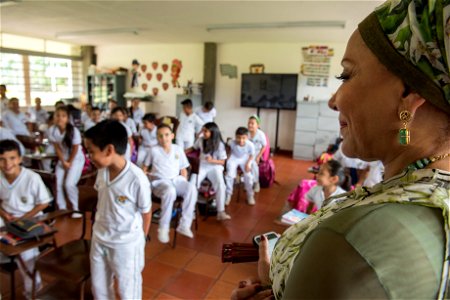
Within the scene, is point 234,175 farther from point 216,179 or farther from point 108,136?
point 108,136

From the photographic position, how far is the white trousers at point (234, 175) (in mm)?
4137

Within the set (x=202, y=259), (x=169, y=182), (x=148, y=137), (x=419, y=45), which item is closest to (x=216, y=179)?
(x=169, y=182)

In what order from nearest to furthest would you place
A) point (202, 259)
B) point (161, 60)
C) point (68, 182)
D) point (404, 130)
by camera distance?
point (404, 130), point (202, 259), point (68, 182), point (161, 60)

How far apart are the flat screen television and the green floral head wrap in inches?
266

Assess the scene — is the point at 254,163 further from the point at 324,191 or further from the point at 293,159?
the point at 293,159

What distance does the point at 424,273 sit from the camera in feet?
1.17

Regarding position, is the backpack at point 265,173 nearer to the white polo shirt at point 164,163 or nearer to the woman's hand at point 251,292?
the white polo shirt at point 164,163

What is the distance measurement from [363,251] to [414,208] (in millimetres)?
95

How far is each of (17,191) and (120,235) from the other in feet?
3.39

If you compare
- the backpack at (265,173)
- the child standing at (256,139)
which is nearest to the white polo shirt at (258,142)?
the child standing at (256,139)

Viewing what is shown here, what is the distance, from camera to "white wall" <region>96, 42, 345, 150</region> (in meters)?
7.20

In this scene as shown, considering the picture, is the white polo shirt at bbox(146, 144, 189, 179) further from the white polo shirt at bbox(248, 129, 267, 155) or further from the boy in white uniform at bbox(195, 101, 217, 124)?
the boy in white uniform at bbox(195, 101, 217, 124)

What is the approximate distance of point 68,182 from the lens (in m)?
3.54

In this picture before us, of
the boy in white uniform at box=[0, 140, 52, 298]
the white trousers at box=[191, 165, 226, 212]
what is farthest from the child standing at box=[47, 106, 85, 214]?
the white trousers at box=[191, 165, 226, 212]
